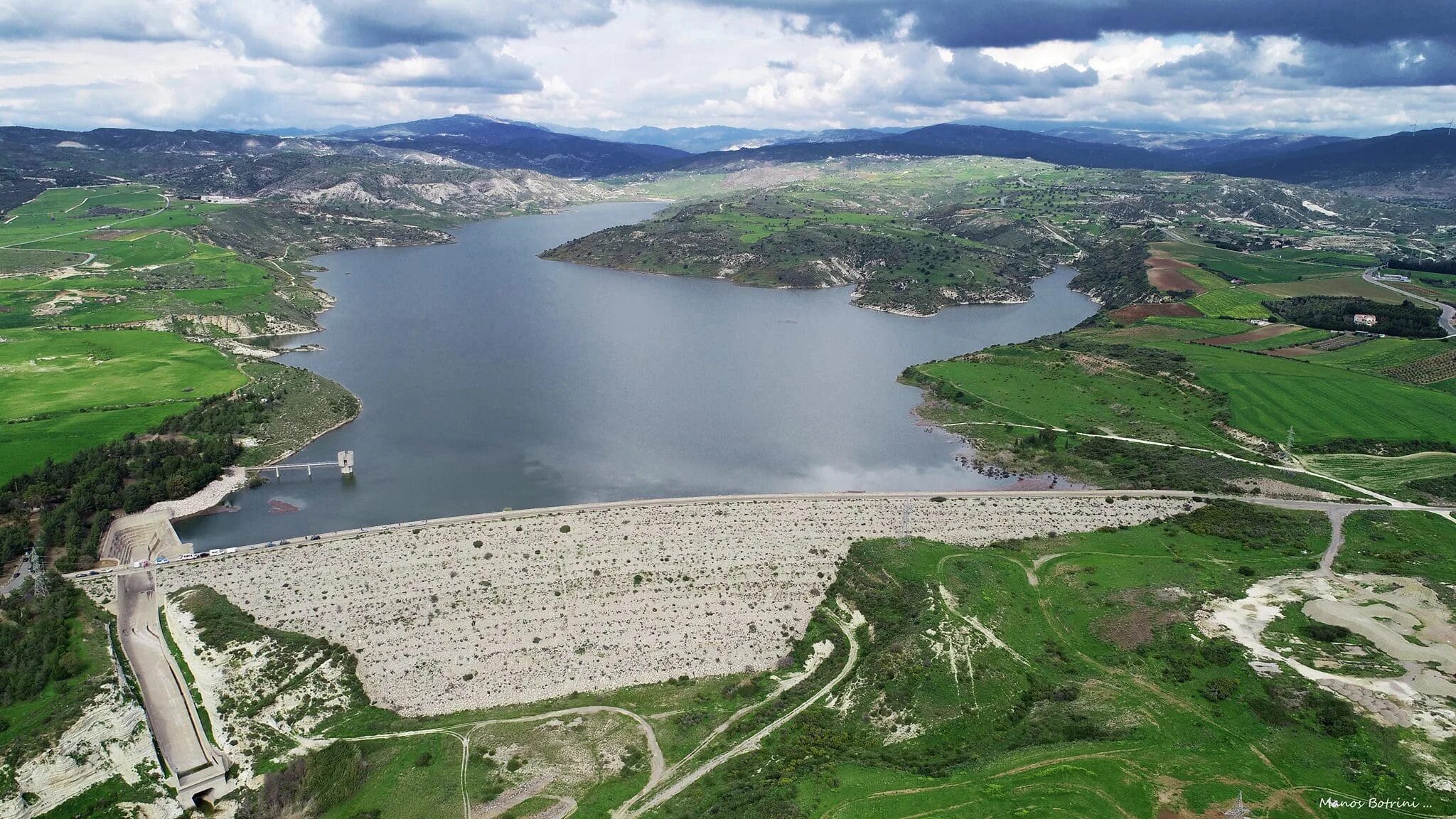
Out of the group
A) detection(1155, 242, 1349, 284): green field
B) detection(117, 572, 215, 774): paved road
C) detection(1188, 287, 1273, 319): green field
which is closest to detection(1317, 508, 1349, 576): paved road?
detection(117, 572, 215, 774): paved road

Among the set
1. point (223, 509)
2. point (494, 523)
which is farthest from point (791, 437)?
point (223, 509)

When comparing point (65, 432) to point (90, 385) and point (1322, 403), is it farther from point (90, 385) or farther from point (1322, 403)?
point (1322, 403)

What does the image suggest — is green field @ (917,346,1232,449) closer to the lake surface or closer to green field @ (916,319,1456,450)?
green field @ (916,319,1456,450)

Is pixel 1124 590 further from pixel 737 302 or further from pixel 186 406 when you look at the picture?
pixel 737 302

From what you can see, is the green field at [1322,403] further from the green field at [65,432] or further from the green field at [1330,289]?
the green field at [65,432]

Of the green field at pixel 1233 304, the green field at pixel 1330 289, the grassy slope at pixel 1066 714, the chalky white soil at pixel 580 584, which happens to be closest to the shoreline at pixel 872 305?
the green field at pixel 1233 304

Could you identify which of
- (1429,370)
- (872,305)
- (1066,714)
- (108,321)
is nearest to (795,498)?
(1066,714)
